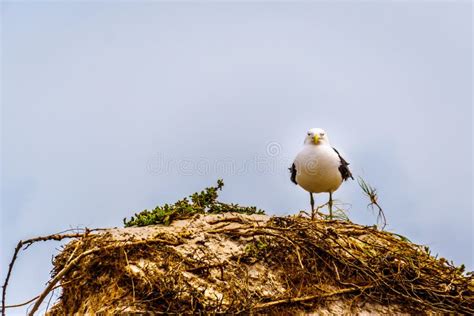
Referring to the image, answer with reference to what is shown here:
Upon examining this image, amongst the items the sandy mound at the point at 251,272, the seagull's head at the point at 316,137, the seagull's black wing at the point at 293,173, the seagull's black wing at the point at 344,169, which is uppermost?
the seagull's head at the point at 316,137

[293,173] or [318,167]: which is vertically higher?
[318,167]

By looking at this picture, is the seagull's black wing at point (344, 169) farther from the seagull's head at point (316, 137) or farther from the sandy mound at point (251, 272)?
the sandy mound at point (251, 272)

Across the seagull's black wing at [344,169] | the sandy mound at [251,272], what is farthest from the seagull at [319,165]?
the sandy mound at [251,272]

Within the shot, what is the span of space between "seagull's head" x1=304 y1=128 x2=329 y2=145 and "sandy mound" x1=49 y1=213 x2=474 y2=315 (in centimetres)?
274

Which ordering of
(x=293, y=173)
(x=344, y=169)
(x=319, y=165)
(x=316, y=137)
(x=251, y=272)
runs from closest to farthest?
(x=251, y=272)
(x=319, y=165)
(x=316, y=137)
(x=344, y=169)
(x=293, y=173)

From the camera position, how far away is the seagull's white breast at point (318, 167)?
12102 mm

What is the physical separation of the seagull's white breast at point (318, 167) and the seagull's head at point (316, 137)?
73 mm

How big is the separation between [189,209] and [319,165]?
3.05 metres

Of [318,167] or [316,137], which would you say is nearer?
[318,167]

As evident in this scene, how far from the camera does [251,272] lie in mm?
8680

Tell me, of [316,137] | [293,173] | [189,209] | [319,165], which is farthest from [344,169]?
[189,209]

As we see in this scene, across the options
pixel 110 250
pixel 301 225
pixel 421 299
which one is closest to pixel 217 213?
pixel 301 225

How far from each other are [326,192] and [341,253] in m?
3.59

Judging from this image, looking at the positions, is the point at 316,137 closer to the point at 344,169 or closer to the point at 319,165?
the point at 319,165
